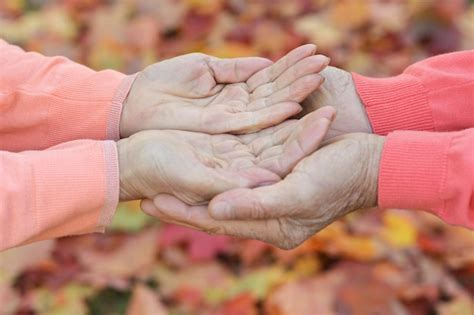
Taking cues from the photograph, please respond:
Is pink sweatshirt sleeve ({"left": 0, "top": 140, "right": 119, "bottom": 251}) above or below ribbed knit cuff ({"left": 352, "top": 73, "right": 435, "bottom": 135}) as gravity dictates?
below

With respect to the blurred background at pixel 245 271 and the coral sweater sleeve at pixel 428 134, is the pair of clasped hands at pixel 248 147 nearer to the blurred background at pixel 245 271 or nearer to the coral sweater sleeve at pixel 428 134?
the coral sweater sleeve at pixel 428 134

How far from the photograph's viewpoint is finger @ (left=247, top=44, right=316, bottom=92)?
1722mm

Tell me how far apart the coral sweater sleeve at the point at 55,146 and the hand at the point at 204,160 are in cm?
5

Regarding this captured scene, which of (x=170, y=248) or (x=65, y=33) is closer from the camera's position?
(x=170, y=248)

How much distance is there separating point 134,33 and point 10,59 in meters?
1.06

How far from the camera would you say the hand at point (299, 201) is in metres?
1.51

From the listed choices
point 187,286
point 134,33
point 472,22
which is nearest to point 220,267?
point 187,286

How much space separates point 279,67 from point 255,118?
0.13 m

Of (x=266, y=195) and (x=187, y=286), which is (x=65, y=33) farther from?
(x=266, y=195)

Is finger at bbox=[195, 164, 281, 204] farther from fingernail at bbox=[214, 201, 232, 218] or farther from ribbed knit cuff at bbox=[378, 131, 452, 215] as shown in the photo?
ribbed knit cuff at bbox=[378, 131, 452, 215]

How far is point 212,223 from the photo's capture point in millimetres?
1589

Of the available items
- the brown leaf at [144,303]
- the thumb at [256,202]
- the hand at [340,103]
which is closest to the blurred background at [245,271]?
the brown leaf at [144,303]

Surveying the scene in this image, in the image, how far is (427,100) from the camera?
1708 millimetres

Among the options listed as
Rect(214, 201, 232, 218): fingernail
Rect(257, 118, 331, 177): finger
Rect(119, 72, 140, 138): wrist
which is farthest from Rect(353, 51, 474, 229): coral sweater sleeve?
Rect(119, 72, 140, 138): wrist
